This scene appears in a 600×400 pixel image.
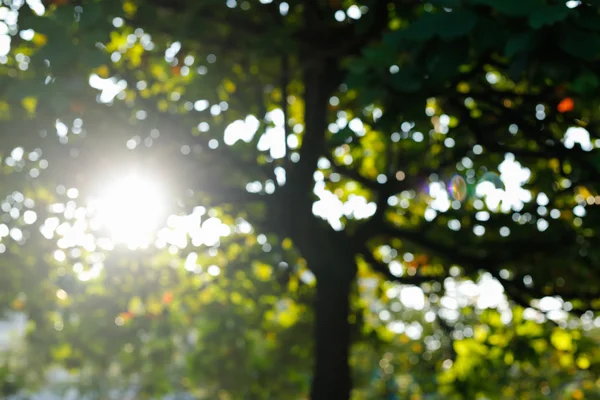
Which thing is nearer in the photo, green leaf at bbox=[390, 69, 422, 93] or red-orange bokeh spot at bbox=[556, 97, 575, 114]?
green leaf at bbox=[390, 69, 422, 93]

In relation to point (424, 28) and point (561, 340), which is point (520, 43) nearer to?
point (424, 28)

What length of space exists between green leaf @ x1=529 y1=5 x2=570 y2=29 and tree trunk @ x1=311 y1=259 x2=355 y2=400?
4916 mm

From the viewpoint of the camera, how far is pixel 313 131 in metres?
7.32

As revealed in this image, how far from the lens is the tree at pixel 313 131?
4.63 meters

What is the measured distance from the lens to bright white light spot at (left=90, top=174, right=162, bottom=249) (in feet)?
20.9

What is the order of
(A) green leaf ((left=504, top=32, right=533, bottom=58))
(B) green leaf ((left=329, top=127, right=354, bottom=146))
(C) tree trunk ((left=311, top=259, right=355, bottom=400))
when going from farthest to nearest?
(C) tree trunk ((left=311, top=259, right=355, bottom=400)) → (B) green leaf ((left=329, top=127, right=354, bottom=146)) → (A) green leaf ((left=504, top=32, right=533, bottom=58))

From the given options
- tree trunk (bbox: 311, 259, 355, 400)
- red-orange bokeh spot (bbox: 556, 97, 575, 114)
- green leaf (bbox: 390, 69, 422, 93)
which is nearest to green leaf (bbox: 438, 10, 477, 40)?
green leaf (bbox: 390, 69, 422, 93)

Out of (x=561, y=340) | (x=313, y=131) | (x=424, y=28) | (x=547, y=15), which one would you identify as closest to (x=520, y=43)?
(x=547, y=15)

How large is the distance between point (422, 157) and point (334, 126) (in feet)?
5.26

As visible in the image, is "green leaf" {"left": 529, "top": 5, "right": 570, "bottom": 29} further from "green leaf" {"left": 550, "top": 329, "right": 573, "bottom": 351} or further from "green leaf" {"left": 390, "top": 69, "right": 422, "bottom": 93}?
"green leaf" {"left": 550, "top": 329, "right": 573, "bottom": 351}

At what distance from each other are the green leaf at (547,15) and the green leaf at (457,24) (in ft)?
0.95

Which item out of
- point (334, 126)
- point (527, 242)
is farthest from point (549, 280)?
point (334, 126)

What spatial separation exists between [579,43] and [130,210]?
5.55 meters

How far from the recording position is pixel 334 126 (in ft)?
28.2
